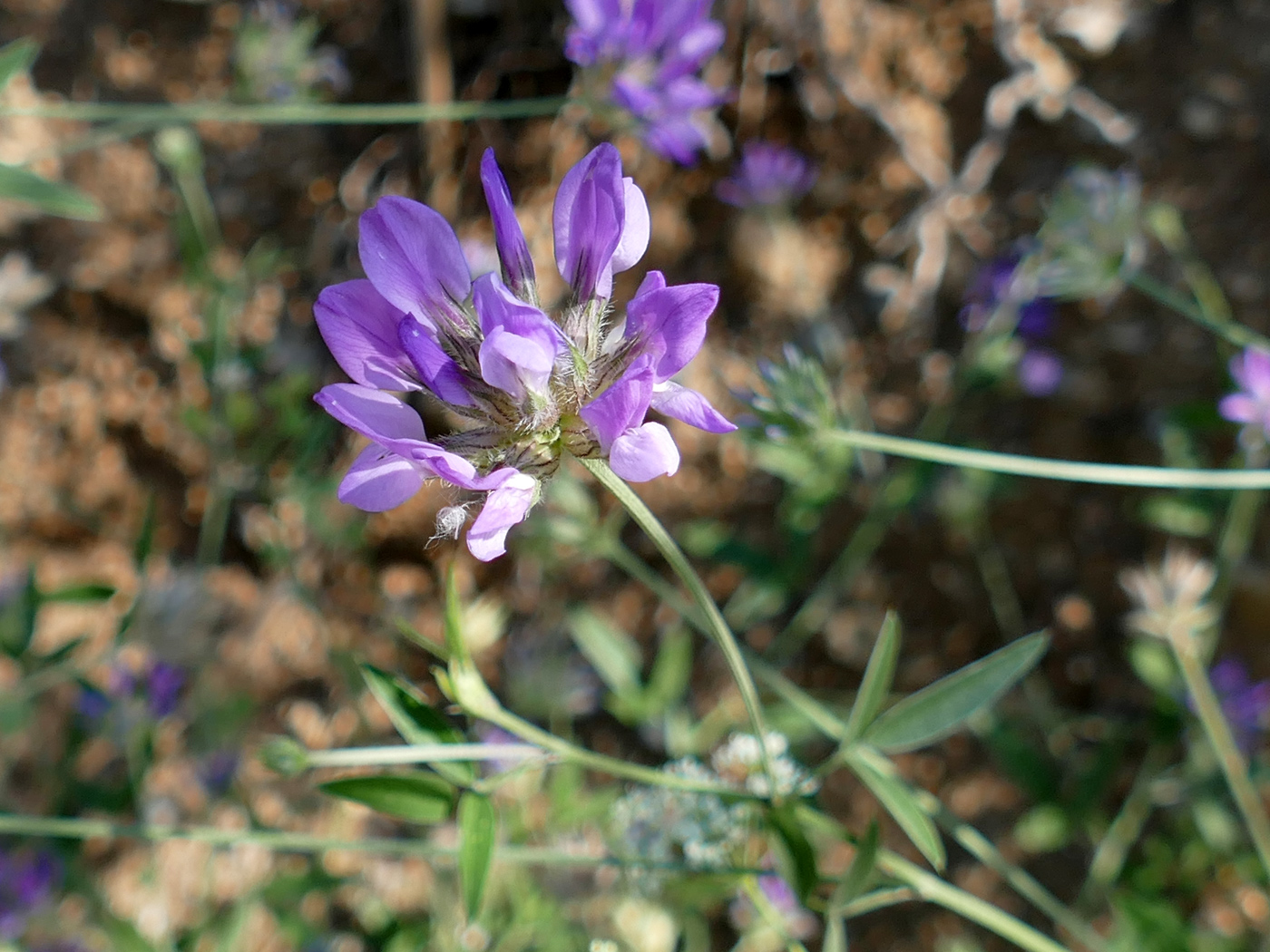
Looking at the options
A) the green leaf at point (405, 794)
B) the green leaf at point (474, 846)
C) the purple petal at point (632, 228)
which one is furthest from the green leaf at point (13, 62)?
Result: the green leaf at point (474, 846)

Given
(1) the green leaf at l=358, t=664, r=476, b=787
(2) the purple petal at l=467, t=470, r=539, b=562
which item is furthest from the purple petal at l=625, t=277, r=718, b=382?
(1) the green leaf at l=358, t=664, r=476, b=787

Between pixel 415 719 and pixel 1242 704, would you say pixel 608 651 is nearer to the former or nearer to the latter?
pixel 415 719

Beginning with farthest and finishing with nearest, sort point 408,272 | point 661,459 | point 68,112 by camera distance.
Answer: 1. point 68,112
2. point 408,272
3. point 661,459

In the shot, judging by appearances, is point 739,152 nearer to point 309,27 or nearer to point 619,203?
point 309,27

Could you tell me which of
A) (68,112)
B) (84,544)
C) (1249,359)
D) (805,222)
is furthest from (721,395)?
(84,544)

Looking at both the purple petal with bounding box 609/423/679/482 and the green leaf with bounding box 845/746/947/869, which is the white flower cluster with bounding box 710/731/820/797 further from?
the purple petal with bounding box 609/423/679/482

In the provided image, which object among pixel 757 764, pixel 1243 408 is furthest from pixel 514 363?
pixel 1243 408
